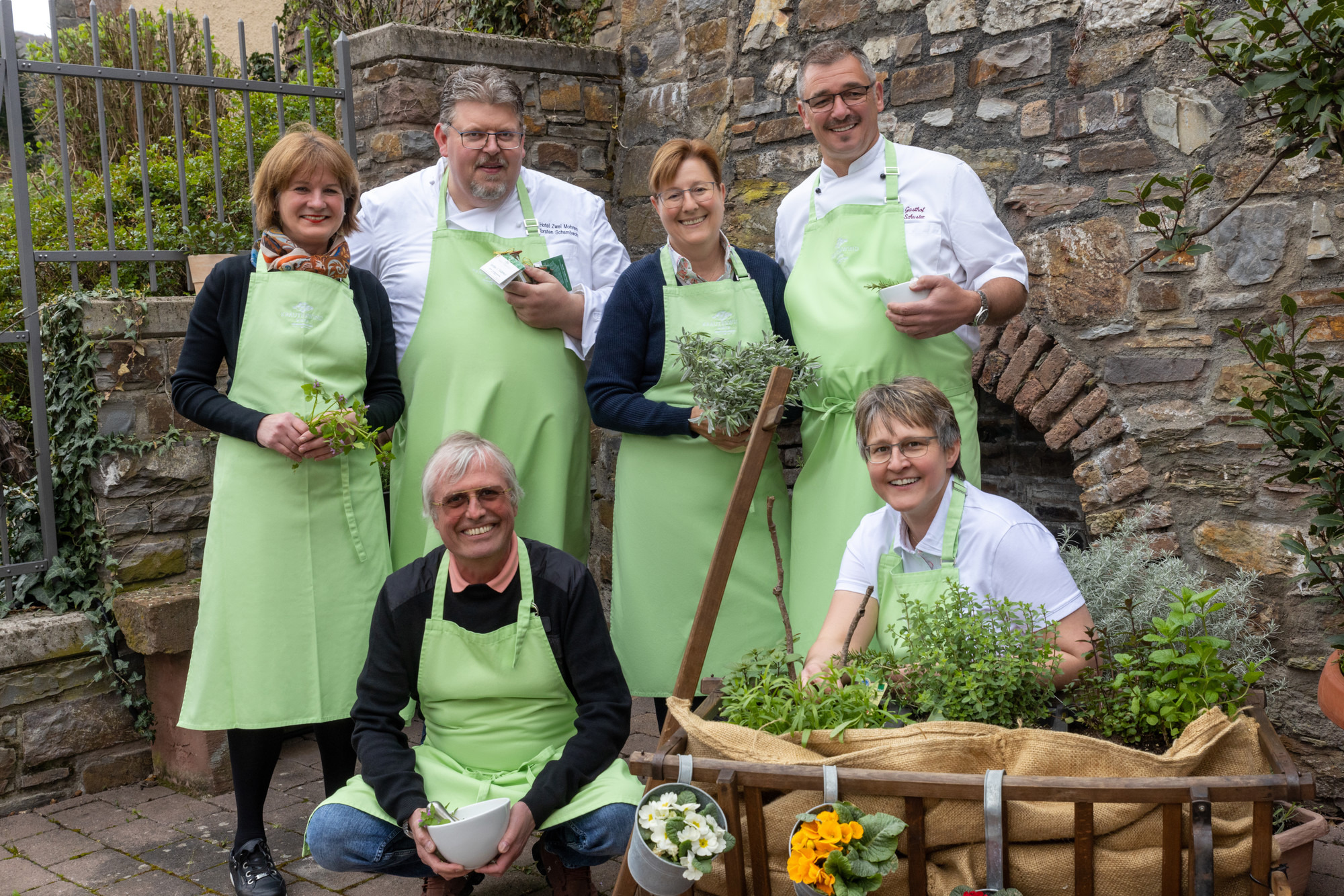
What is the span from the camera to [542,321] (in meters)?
3.11

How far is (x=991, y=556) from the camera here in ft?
7.77

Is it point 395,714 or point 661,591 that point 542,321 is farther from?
point 395,714

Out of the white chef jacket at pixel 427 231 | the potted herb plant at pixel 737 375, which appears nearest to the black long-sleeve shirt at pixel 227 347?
the white chef jacket at pixel 427 231

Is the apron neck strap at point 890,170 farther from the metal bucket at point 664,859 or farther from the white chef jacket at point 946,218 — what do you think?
the metal bucket at point 664,859

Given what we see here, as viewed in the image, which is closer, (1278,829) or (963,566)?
(963,566)

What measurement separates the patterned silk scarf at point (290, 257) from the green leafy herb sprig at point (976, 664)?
167 centimetres

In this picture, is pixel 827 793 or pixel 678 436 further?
pixel 678 436

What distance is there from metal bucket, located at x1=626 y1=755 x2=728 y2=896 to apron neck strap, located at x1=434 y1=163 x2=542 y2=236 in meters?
1.75

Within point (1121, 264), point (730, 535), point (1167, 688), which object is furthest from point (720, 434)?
point (1121, 264)

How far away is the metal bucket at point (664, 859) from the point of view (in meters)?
1.79

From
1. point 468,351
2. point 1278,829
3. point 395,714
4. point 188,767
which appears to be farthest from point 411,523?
point 1278,829

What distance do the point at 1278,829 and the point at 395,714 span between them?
194 centimetres

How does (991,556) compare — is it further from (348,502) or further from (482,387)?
(348,502)

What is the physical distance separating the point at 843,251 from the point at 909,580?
904 mm
